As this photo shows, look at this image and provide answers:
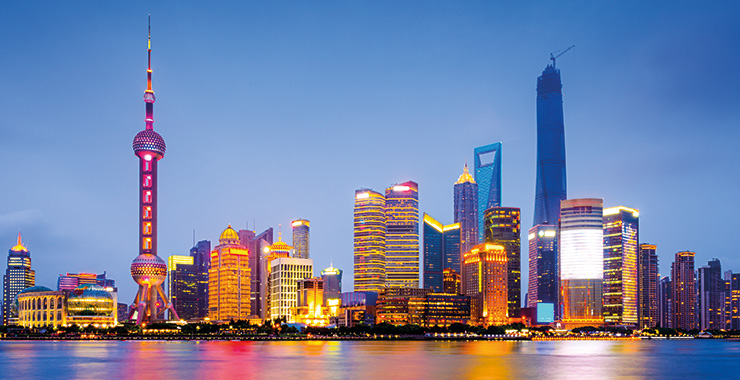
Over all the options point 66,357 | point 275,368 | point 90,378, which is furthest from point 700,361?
point 66,357

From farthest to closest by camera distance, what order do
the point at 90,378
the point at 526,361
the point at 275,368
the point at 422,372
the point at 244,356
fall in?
the point at 244,356 < the point at 526,361 < the point at 275,368 < the point at 422,372 < the point at 90,378

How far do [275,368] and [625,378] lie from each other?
60465 millimetres

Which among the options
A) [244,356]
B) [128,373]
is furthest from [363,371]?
[244,356]

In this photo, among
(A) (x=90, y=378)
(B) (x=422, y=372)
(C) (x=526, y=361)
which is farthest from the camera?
(C) (x=526, y=361)

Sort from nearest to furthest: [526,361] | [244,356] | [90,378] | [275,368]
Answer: [90,378] < [275,368] < [526,361] < [244,356]

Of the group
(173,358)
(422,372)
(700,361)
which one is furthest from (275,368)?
(700,361)

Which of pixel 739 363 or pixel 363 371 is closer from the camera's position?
pixel 363 371

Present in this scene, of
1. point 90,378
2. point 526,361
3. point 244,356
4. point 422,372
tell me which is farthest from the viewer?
point 244,356

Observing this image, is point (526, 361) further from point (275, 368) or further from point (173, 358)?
point (173, 358)

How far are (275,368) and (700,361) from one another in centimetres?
10349

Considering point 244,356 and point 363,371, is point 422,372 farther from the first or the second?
point 244,356

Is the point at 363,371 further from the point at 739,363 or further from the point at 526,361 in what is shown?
the point at 739,363

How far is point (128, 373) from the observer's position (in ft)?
413

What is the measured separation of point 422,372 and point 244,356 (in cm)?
5851
